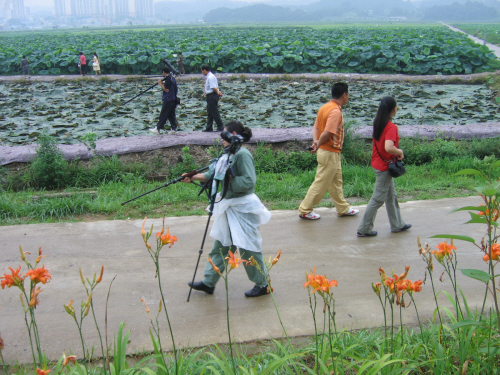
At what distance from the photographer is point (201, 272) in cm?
443

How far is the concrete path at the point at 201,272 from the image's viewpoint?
3.53 m

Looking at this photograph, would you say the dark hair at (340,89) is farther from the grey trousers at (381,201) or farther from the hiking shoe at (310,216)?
the hiking shoe at (310,216)

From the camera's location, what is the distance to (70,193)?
6.30m

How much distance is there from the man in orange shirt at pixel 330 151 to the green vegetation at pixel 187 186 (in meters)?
0.48

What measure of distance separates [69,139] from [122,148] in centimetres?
→ 288

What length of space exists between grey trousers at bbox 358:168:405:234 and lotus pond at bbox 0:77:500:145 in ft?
10.8

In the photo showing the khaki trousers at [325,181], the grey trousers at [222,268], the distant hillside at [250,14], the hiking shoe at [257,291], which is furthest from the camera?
the distant hillside at [250,14]

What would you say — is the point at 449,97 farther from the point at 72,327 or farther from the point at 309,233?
the point at 72,327

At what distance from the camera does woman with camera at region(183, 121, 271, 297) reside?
3787 mm

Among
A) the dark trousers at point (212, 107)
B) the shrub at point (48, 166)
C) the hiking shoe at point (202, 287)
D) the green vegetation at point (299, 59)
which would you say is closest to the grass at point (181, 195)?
the shrub at point (48, 166)

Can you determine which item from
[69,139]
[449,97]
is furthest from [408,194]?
[449,97]

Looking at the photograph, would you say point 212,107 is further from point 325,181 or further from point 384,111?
point 384,111

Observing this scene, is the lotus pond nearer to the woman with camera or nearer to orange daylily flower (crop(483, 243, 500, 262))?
the woman with camera

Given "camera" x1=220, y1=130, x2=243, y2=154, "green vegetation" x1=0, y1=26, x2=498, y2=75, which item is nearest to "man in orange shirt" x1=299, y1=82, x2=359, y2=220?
"camera" x1=220, y1=130, x2=243, y2=154
